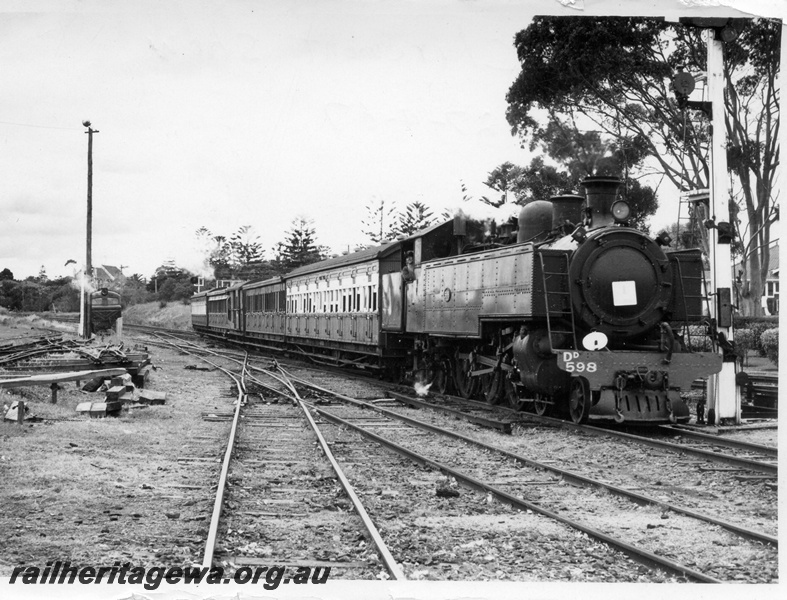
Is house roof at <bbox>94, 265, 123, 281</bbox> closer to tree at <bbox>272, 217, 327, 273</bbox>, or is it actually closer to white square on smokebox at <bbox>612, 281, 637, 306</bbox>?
tree at <bbox>272, 217, 327, 273</bbox>

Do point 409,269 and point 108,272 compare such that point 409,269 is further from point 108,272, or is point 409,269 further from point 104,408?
point 108,272

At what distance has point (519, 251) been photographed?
1131cm

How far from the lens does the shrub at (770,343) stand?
1751cm

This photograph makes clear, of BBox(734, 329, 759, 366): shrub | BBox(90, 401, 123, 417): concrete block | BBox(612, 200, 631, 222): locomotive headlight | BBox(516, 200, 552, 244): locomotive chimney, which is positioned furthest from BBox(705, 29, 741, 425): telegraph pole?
BBox(90, 401, 123, 417): concrete block

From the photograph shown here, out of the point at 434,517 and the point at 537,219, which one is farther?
the point at 537,219

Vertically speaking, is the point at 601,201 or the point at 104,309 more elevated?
the point at 601,201

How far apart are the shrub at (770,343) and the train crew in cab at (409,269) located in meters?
7.63

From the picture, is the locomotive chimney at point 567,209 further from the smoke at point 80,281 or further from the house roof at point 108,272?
the house roof at point 108,272

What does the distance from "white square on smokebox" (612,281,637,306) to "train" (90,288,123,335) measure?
101ft

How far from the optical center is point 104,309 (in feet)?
127

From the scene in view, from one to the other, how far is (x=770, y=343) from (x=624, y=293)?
8.63 meters

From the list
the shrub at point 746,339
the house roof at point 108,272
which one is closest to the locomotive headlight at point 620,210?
the shrub at point 746,339

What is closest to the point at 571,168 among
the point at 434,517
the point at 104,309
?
the point at 434,517

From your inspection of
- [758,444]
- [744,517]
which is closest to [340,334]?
[758,444]
